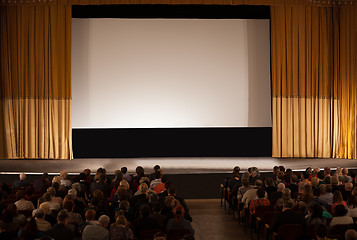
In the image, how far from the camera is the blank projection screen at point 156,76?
48.9ft

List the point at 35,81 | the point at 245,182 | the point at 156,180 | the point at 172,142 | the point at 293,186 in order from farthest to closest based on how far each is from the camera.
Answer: the point at 172,142 → the point at 35,81 → the point at 156,180 → the point at 293,186 → the point at 245,182

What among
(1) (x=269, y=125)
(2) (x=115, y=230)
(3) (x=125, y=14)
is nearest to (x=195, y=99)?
(1) (x=269, y=125)

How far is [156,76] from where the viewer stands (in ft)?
49.0

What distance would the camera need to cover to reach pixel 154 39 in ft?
49.2

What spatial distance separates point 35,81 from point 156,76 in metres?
3.92

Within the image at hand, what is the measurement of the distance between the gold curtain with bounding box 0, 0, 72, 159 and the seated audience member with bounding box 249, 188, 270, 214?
27.0 feet

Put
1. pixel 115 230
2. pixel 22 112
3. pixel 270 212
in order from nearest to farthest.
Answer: pixel 115 230, pixel 270 212, pixel 22 112

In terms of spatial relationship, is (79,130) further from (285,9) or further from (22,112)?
(285,9)

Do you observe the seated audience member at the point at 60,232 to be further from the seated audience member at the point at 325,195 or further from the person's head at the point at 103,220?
the seated audience member at the point at 325,195

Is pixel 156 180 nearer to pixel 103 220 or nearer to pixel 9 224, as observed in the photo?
pixel 103 220

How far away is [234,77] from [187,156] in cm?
311

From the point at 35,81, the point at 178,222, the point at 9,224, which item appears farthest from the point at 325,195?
the point at 35,81

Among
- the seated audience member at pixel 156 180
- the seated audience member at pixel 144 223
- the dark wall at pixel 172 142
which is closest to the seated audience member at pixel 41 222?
the seated audience member at pixel 144 223

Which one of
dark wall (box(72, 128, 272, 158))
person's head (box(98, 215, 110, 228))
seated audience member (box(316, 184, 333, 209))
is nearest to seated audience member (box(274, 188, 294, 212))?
seated audience member (box(316, 184, 333, 209))
